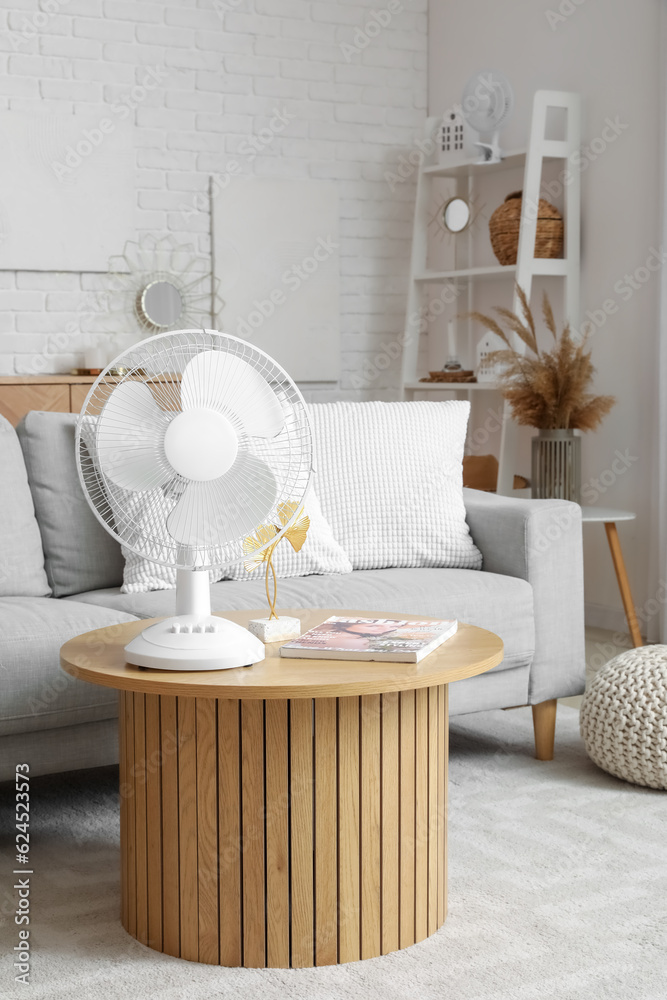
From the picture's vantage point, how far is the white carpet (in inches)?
68.1

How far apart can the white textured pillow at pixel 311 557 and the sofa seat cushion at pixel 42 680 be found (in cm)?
52

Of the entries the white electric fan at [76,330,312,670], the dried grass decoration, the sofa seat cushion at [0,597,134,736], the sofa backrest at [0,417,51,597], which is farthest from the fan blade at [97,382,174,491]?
the dried grass decoration

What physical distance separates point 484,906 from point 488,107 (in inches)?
137

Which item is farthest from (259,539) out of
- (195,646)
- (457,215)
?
(457,215)

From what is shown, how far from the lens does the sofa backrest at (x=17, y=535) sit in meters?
2.65

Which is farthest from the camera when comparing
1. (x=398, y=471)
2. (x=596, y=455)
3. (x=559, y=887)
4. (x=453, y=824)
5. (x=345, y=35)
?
(x=345, y=35)

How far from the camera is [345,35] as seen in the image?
5.32 meters

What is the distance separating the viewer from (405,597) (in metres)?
2.67

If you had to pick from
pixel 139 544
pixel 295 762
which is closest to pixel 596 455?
pixel 139 544

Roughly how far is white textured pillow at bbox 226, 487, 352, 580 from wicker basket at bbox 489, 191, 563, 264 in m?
2.00

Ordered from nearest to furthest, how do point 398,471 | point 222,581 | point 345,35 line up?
1. point 222,581
2. point 398,471
3. point 345,35

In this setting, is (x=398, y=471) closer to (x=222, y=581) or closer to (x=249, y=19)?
(x=222, y=581)

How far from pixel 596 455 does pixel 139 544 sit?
7.95 ft

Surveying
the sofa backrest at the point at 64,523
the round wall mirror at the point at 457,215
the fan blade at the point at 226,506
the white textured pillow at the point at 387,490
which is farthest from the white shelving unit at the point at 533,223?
the fan blade at the point at 226,506
